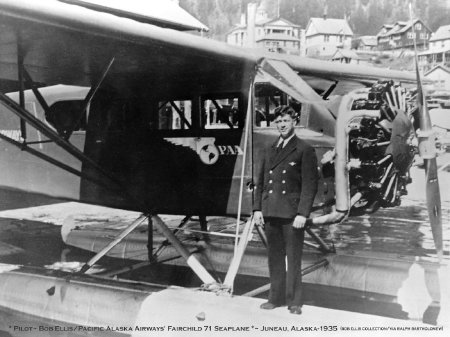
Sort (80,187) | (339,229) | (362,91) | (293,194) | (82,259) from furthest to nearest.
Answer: (339,229) → (82,259) → (80,187) → (362,91) → (293,194)

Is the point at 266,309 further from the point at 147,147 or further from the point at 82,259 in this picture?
the point at 82,259

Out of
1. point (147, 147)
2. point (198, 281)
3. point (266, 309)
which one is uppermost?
point (147, 147)

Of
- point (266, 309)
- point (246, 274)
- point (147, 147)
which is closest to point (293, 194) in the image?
point (266, 309)

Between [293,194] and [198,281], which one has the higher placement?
[293,194]

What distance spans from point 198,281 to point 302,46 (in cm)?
568

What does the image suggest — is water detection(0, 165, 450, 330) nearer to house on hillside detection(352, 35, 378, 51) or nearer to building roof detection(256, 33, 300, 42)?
building roof detection(256, 33, 300, 42)

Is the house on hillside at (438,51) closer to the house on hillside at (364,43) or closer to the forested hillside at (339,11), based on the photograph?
the forested hillside at (339,11)

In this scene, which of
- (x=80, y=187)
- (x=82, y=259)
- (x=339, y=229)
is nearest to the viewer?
(x=80, y=187)

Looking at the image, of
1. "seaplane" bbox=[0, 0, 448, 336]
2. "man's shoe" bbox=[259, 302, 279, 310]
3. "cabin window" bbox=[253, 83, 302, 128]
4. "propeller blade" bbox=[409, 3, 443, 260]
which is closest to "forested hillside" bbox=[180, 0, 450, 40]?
"seaplane" bbox=[0, 0, 448, 336]

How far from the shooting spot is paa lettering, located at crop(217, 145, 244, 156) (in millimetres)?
4891

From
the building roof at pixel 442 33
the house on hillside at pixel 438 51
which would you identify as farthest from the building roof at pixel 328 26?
the building roof at pixel 442 33

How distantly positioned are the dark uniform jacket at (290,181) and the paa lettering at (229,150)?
0.84 m

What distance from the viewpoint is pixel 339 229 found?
31.6ft

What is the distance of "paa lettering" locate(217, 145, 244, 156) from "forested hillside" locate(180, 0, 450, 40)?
148 centimetres
